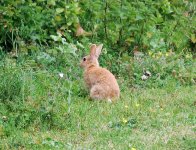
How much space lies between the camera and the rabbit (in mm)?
8758

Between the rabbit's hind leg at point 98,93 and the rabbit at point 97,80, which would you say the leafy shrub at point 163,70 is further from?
the rabbit's hind leg at point 98,93

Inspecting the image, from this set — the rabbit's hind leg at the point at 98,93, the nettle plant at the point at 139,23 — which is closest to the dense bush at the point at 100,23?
the nettle plant at the point at 139,23

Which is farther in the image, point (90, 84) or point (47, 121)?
point (90, 84)

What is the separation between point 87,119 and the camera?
25.7ft

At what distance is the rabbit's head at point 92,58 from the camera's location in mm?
9633

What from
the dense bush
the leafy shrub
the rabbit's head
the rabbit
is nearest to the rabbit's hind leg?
the rabbit

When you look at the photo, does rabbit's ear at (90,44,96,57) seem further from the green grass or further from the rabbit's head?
the green grass

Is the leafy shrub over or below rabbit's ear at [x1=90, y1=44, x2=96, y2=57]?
below

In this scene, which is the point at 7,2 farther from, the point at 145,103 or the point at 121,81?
the point at 145,103

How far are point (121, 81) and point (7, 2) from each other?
2.17m

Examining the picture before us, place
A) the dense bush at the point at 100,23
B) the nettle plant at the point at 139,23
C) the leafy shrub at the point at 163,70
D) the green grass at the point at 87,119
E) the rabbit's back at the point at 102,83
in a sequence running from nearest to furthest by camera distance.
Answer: the green grass at the point at 87,119 → the rabbit's back at the point at 102,83 → the leafy shrub at the point at 163,70 → the dense bush at the point at 100,23 → the nettle plant at the point at 139,23

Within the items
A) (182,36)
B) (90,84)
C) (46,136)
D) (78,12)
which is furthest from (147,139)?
(182,36)

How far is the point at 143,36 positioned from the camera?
10.8 m

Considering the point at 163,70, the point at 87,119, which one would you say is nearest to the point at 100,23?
the point at 163,70
